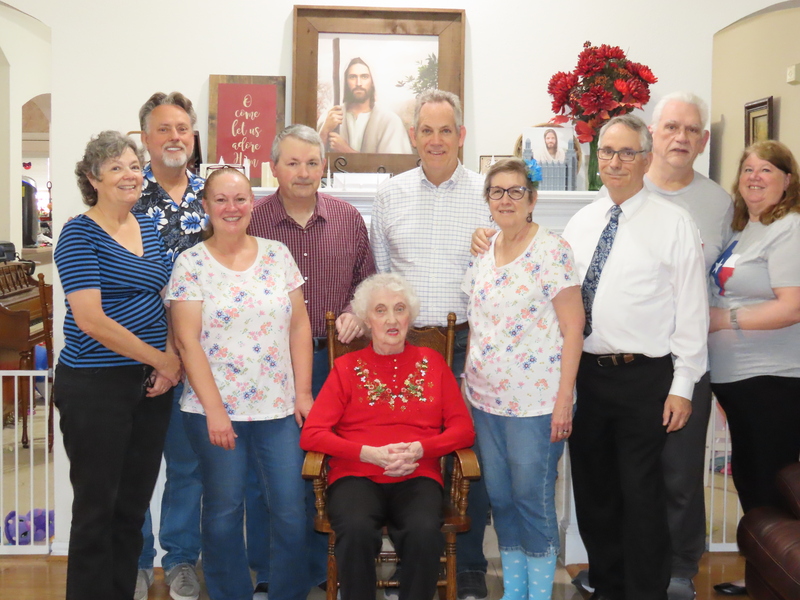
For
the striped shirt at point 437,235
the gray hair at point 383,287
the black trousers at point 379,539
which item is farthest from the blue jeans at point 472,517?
the black trousers at point 379,539

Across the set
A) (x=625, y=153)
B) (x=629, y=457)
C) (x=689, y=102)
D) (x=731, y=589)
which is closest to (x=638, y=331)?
(x=629, y=457)

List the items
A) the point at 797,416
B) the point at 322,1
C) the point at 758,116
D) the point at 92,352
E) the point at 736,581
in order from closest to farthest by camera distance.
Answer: the point at 92,352, the point at 797,416, the point at 736,581, the point at 322,1, the point at 758,116

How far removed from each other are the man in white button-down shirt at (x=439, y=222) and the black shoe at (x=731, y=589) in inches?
36.6

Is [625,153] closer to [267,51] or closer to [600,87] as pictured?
[600,87]

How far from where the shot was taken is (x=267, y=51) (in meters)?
3.31

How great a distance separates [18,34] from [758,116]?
670 centimetres

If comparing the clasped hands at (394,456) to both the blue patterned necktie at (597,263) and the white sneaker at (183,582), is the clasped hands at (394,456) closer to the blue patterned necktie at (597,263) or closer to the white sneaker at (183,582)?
the blue patterned necktie at (597,263)

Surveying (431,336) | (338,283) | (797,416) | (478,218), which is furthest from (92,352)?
(797,416)

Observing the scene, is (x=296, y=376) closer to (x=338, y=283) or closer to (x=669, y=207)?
(x=338, y=283)

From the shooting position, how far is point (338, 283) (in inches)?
107

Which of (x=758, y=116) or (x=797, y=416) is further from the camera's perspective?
(x=758, y=116)

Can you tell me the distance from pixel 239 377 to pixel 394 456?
536 mm

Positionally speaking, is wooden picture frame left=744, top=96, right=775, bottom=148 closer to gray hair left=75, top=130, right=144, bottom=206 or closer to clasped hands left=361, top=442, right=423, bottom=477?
clasped hands left=361, top=442, right=423, bottom=477

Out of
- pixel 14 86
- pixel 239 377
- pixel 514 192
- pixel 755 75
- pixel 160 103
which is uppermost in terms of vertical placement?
pixel 14 86
